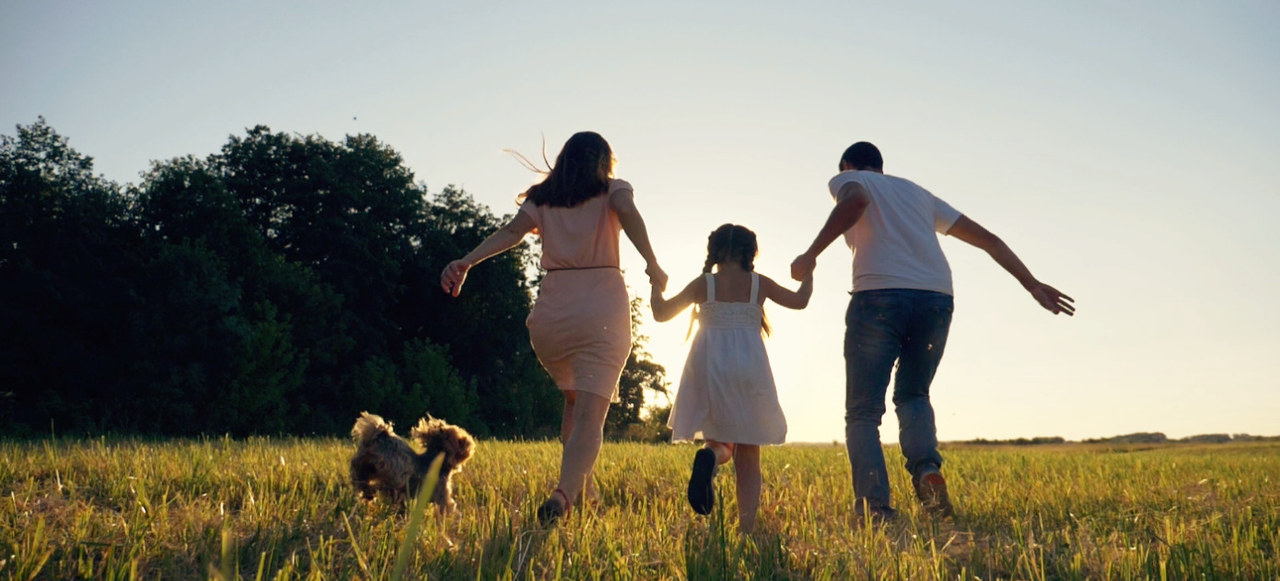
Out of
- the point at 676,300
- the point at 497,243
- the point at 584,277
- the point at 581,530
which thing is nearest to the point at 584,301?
the point at 584,277

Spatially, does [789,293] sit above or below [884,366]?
above

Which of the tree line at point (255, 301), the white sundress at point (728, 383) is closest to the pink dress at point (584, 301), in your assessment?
the white sundress at point (728, 383)

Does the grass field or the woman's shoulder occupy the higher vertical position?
the woman's shoulder

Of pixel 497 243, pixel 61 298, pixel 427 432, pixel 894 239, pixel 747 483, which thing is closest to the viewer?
pixel 747 483

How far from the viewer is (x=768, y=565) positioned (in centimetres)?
384

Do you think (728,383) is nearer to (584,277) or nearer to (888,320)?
(584,277)

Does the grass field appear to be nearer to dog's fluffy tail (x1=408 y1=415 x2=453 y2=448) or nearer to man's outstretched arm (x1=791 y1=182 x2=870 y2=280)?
dog's fluffy tail (x1=408 y1=415 x2=453 y2=448)

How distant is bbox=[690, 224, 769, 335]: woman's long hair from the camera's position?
607 centimetres

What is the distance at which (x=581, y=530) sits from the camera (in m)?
4.59

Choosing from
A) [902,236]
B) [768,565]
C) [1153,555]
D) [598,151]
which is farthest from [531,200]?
[1153,555]

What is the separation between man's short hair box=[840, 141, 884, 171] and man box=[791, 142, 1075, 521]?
232mm

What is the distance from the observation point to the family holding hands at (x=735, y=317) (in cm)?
577

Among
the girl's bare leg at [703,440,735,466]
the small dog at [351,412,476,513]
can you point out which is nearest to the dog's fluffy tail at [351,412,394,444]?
the small dog at [351,412,476,513]

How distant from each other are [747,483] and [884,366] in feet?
4.47
